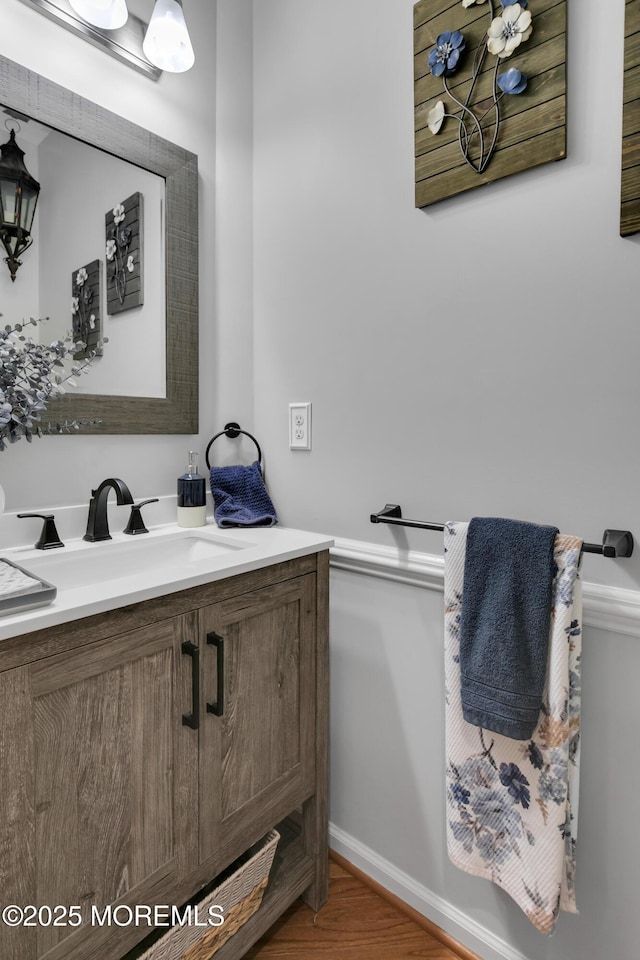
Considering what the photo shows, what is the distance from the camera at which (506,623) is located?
3.04 feet

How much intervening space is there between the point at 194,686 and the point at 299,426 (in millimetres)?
752

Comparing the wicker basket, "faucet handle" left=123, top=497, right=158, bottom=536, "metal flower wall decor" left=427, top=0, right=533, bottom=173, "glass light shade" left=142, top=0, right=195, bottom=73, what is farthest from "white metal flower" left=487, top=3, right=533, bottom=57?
the wicker basket

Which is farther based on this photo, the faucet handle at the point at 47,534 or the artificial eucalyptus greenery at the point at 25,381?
the faucet handle at the point at 47,534

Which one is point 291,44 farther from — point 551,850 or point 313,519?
point 551,850

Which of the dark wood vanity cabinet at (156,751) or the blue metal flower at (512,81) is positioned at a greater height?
the blue metal flower at (512,81)

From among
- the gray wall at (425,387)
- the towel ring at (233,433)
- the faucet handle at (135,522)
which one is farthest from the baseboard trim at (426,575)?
the faucet handle at (135,522)

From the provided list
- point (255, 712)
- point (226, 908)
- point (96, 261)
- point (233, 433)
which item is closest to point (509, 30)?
point (96, 261)

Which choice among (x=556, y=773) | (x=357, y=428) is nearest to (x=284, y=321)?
(x=357, y=428)

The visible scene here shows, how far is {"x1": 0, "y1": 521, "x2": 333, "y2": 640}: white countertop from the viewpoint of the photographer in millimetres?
761

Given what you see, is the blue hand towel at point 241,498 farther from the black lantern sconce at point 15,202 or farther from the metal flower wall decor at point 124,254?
the black lantern sconce at point 15,202

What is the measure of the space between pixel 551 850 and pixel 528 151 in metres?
1.27

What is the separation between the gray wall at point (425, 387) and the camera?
0.95m

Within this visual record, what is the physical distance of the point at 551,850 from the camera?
92cm

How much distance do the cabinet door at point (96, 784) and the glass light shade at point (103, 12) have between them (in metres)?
1.29
